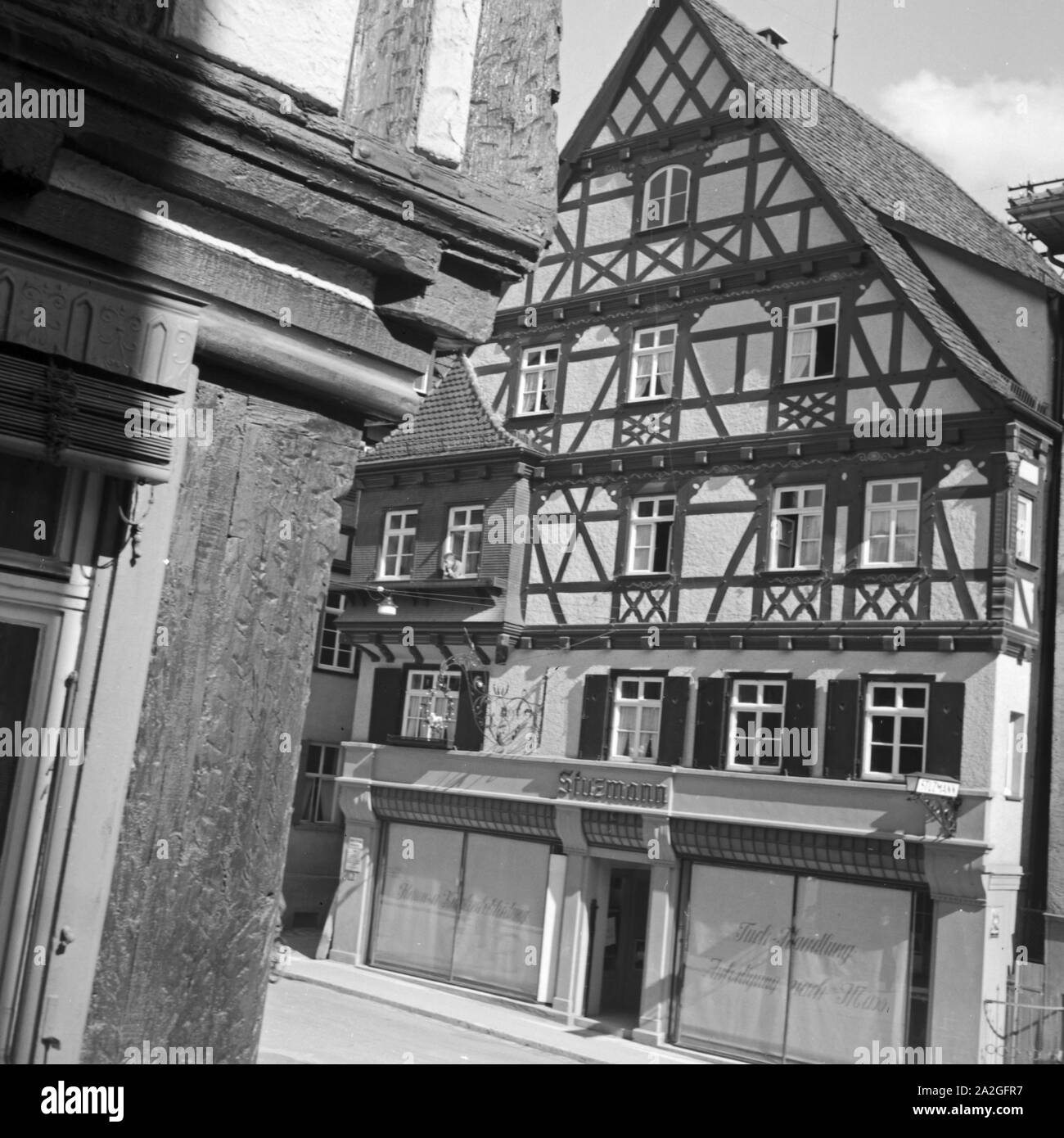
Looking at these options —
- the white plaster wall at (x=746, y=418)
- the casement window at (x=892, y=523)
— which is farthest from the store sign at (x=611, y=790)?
the white plaster wall at (x=746, y=418)

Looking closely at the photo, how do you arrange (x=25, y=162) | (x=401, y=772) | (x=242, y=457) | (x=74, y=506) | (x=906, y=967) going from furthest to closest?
(x=401, y=772), (x=906, y=967), (x=242, y=457), (x=74, y=506), (x=25, y=162)

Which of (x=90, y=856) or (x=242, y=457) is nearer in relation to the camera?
(x=90, y=856)

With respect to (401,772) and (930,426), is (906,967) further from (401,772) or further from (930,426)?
(401,772)

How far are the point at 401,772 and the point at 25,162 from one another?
2023cm

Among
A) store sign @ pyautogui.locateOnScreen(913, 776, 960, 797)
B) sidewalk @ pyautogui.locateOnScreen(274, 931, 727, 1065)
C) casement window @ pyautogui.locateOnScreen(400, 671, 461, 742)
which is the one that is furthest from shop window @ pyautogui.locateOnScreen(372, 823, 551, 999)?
store sign @ pyautogui.locateOnScreen(913, 776, 960, 797)

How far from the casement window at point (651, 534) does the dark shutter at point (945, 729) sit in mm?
4483

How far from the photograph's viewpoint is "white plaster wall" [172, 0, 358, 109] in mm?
3646

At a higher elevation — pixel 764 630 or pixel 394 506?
pixel 394 506

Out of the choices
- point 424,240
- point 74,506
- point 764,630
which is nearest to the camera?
point 74,506

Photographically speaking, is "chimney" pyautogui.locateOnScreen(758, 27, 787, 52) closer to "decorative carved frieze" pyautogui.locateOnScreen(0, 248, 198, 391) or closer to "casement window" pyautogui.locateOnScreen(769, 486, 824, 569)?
"casement window" pyautogui.locateOnScreen(769, 486, 824, 569)

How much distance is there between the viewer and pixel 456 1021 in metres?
19.5

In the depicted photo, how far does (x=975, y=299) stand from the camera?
19375 millimetres

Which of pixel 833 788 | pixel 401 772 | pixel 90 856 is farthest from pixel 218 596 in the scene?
pixel 401 772

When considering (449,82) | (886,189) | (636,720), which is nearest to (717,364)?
(886,189)
